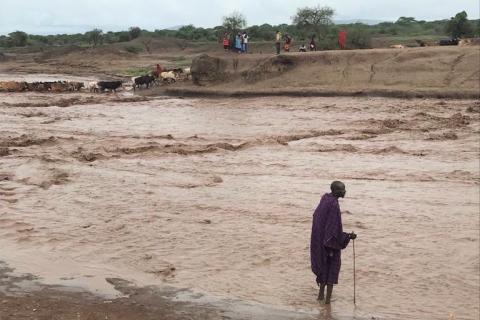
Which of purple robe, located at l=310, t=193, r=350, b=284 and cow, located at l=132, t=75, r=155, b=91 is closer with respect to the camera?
purple robe, located at l=310, t=193, r=350, b=284

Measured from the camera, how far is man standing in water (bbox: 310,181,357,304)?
6457 mm

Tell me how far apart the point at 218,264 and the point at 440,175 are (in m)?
6.33

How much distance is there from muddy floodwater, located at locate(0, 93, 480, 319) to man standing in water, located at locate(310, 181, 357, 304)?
442mm

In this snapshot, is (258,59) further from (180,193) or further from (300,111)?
(180,193)

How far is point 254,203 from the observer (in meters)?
11.2

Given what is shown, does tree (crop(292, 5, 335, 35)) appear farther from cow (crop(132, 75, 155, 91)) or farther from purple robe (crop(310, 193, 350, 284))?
purple robe (crop(310, 193, 350, 284))

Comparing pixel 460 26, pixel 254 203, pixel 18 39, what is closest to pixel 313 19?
pixel 460 26

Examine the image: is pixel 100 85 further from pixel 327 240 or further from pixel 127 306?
pixel 327 240

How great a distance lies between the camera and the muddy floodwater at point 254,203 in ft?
25.2

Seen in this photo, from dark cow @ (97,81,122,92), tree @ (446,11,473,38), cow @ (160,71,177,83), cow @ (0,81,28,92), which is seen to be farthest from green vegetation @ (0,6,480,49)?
cow @ (0,81,28,92)

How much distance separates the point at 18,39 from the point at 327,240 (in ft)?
238

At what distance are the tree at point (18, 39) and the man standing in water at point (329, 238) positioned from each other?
235 ft

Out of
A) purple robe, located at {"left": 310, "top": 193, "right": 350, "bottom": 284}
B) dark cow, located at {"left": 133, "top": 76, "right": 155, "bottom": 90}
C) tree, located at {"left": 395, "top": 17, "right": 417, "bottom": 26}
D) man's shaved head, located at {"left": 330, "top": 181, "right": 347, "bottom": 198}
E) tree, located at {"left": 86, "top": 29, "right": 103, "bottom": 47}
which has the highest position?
tree, located at {"left": 395, "top": 17, "right": 417, "bottom": 26}

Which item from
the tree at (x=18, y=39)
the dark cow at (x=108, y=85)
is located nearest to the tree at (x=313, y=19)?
the dark cow at (x=108, y=85)
